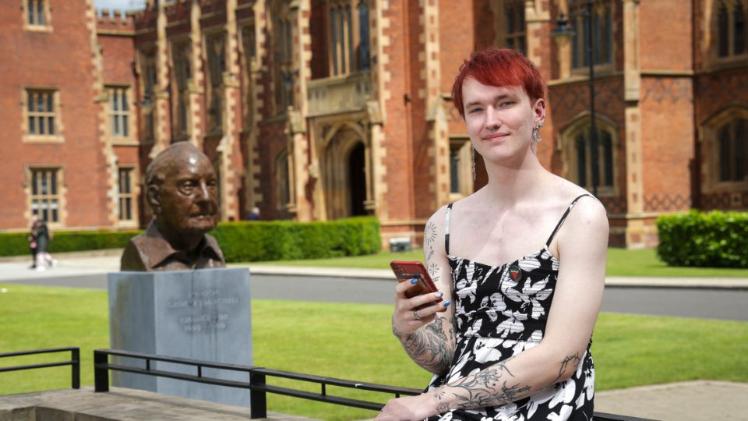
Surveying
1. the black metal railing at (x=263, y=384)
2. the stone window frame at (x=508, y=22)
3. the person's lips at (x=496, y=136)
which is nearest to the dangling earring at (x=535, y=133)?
the person's lips at (x=496, y=136)

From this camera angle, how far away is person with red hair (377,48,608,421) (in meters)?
3.30

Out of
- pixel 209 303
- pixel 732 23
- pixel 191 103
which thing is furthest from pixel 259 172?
pixel 209 303

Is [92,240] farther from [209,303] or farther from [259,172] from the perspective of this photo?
[209,303]

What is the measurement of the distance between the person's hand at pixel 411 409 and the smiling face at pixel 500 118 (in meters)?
0.73

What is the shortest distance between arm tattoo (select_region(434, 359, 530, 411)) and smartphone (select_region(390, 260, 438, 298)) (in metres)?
0.28

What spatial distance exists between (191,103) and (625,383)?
42.0 m

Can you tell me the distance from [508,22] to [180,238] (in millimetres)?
28502

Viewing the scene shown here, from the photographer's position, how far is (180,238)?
1046cm

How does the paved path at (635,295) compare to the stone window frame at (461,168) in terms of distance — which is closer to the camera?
the paved path at (635,295)

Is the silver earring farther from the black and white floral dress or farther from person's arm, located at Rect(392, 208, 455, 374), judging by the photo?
person's arm, located at Rect(392, 208, 455, 374)

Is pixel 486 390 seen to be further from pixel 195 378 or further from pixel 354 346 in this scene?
pixel 354 346

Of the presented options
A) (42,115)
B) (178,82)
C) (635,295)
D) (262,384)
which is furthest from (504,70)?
(178,82)

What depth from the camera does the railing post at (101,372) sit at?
25.8 feet

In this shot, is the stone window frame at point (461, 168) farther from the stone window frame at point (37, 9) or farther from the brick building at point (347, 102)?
the stone window frame at point (37, 9)
